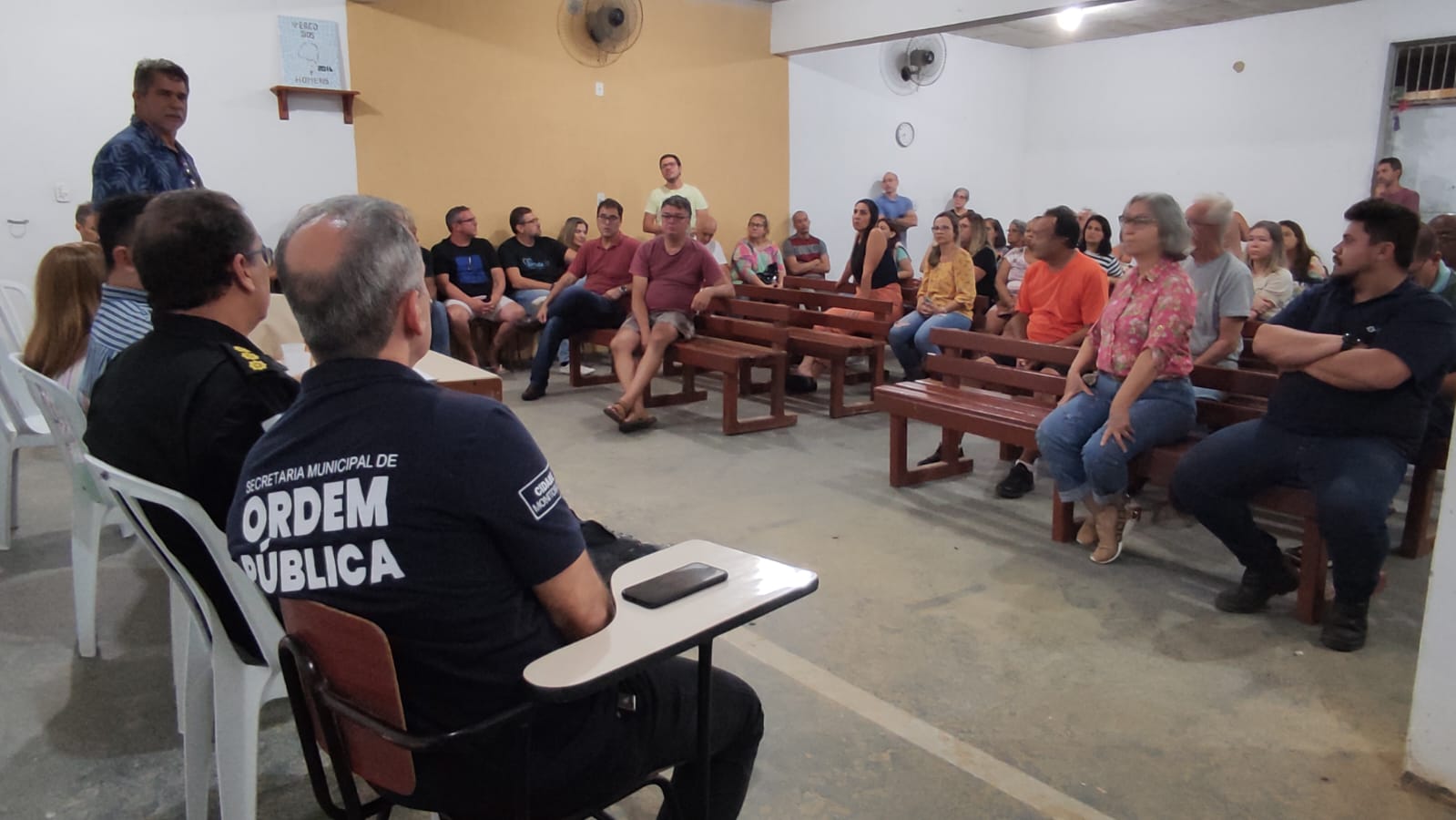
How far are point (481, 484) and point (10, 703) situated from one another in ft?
6.54

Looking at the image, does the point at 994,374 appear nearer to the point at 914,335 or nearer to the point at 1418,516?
the point at 1418,516

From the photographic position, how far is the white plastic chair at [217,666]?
149cm

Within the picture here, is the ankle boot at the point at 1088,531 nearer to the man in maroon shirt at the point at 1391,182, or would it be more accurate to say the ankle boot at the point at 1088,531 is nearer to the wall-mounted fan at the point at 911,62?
the man in maroon shirt at the point at 1391,182

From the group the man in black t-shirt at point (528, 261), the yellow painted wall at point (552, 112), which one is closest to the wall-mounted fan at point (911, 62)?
the yellow painted wall at point (552, 112)

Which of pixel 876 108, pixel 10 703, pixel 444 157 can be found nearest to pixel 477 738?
pixel 10 703

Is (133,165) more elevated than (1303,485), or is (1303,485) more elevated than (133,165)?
(133,165)

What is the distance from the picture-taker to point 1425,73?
8492 mm

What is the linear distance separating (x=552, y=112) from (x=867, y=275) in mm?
3155

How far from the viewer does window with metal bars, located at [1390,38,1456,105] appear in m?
8.30

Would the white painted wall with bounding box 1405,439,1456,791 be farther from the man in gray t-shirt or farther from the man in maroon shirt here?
the man in maroon shirt

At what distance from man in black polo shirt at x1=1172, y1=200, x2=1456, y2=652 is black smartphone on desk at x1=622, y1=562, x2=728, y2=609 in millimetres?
2049

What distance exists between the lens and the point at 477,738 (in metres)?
1.19

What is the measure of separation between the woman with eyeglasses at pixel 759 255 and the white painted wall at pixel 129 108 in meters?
3.19

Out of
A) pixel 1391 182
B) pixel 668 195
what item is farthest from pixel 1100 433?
pixel 1391 182
